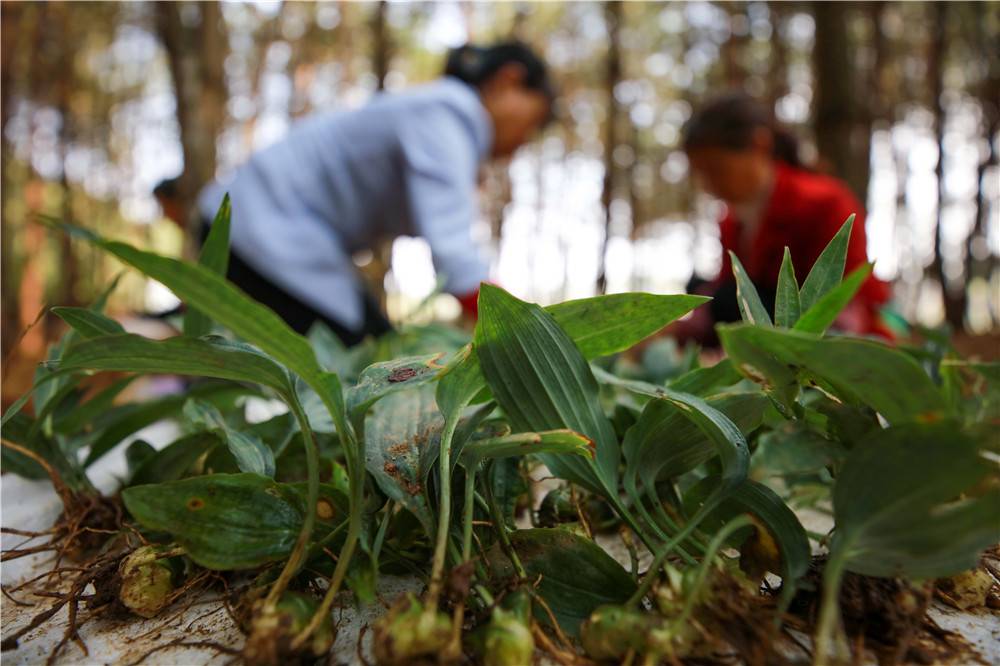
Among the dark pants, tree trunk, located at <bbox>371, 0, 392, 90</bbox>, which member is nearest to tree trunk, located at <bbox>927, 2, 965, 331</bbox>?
tree trunk, located at <bbox>371, 0, 392, 90</bbox>

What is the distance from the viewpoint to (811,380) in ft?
1.11

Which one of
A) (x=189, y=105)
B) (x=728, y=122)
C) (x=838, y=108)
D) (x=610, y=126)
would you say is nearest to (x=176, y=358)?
(x=728, y=122)

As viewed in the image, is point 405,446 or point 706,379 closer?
point 405,446

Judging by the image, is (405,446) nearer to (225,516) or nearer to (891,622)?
(225,516)

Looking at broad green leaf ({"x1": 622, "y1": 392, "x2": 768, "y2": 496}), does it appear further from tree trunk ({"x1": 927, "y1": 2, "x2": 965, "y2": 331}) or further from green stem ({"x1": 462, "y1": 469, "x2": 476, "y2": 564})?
tree trunk ({"x1": 927, "y1": 2, "x2": 965, "y2": 331})

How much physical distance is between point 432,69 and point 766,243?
23.9ft

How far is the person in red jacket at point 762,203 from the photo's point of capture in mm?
1609

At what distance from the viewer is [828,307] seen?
1.04 ft

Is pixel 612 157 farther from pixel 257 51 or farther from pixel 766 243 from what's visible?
pixel 257 51

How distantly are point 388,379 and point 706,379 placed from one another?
25 cm

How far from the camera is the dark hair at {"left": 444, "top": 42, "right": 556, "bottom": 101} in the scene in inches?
67.1

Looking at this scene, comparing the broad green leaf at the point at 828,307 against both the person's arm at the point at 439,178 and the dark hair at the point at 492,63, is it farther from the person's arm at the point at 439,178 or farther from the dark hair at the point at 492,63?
the dark hair at the point at 492,63

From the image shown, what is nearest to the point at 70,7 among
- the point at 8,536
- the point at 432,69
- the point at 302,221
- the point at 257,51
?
the point at 257,51

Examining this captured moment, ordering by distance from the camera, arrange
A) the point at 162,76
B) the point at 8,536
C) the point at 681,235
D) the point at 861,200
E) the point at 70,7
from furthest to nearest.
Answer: the point at 681,235, the point at 162,76, the point at 70,7, the point at 861,200, the point at 8,536
